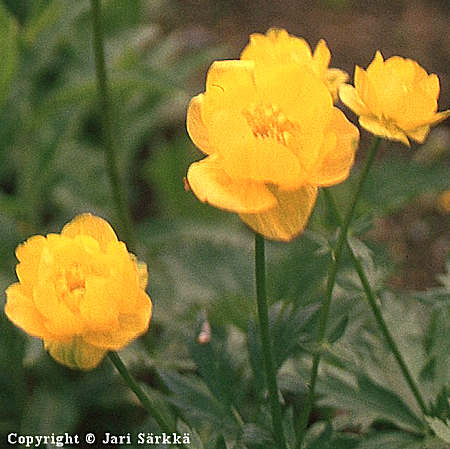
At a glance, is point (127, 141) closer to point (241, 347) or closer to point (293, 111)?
point (241, 347)

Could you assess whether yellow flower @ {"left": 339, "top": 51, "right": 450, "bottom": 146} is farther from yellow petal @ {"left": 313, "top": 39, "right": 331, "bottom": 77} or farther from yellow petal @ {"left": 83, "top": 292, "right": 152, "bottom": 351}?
yellow petal @ {"left": 83, "top": 292, "right": 152, "bottom": 351}

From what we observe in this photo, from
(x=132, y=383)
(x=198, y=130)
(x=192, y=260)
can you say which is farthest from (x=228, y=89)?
(x=192, y=260)

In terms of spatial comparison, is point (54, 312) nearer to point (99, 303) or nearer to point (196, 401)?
point (99, 303)

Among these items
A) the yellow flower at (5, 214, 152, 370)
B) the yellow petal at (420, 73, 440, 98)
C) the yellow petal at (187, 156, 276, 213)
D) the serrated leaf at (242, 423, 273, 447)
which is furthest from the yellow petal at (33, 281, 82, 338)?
the yellow petal at (420, 73, 440, 98)

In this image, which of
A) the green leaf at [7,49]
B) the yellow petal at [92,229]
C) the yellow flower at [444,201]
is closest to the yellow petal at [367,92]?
the yellow petal at [92,229]

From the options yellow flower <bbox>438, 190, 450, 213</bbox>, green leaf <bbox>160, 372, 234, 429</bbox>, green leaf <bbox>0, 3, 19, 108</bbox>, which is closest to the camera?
green leaf <bbox>160, 372, 234, 429</bbox>

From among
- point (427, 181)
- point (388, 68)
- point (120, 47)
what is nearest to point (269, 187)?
point (388, 68)
